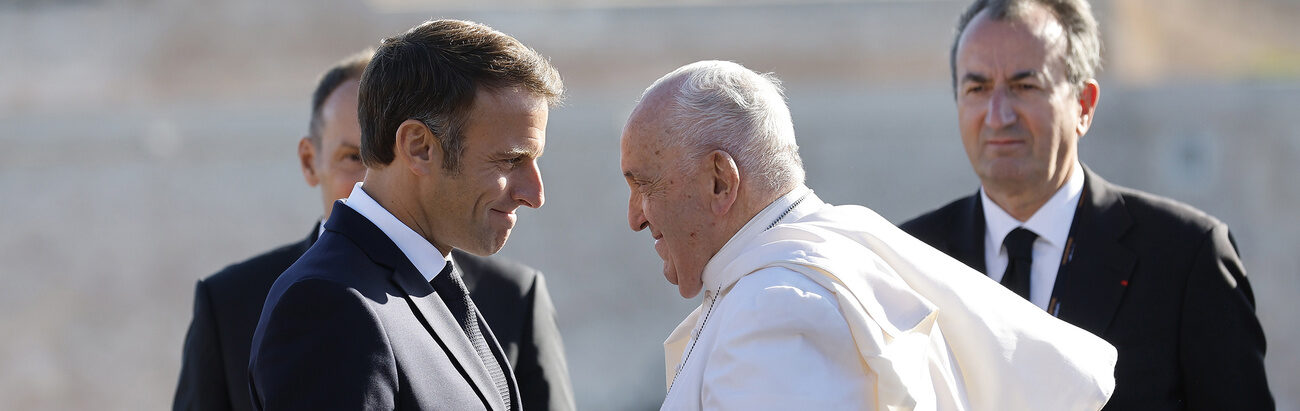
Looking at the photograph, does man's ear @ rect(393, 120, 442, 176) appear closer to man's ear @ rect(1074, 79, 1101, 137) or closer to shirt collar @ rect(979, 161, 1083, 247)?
shirt collar @ rect(979, 161, 1083, 247)

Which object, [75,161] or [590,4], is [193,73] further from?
[590,4]

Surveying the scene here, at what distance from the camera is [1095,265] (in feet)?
10.2

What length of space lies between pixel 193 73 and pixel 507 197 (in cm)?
852

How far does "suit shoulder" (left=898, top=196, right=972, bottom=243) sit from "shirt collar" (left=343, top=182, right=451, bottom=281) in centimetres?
165

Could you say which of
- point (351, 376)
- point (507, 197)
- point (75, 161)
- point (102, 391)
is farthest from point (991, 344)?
point (75, 161)

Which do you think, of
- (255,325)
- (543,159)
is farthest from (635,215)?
(543,159)

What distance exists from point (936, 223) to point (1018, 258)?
0.33m

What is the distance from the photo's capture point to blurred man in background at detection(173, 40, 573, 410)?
288 centimetres

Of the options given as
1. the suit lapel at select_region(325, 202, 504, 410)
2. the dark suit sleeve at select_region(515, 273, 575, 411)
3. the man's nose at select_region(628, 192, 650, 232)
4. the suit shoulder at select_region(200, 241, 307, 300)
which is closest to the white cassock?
the man's nose at select_region(628, 192, 650, 232)

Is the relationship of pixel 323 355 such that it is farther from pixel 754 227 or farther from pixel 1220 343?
pixel 1220 343

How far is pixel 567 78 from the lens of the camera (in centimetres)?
1022

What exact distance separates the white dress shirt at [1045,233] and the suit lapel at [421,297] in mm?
1693

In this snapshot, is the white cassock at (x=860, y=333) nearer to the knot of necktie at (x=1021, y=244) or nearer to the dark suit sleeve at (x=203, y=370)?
the knot of necktie at (x=1021, y=244)

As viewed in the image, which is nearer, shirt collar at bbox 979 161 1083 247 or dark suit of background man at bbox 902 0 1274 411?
A: dark suit of background man at bbox 902 0 1274 411
